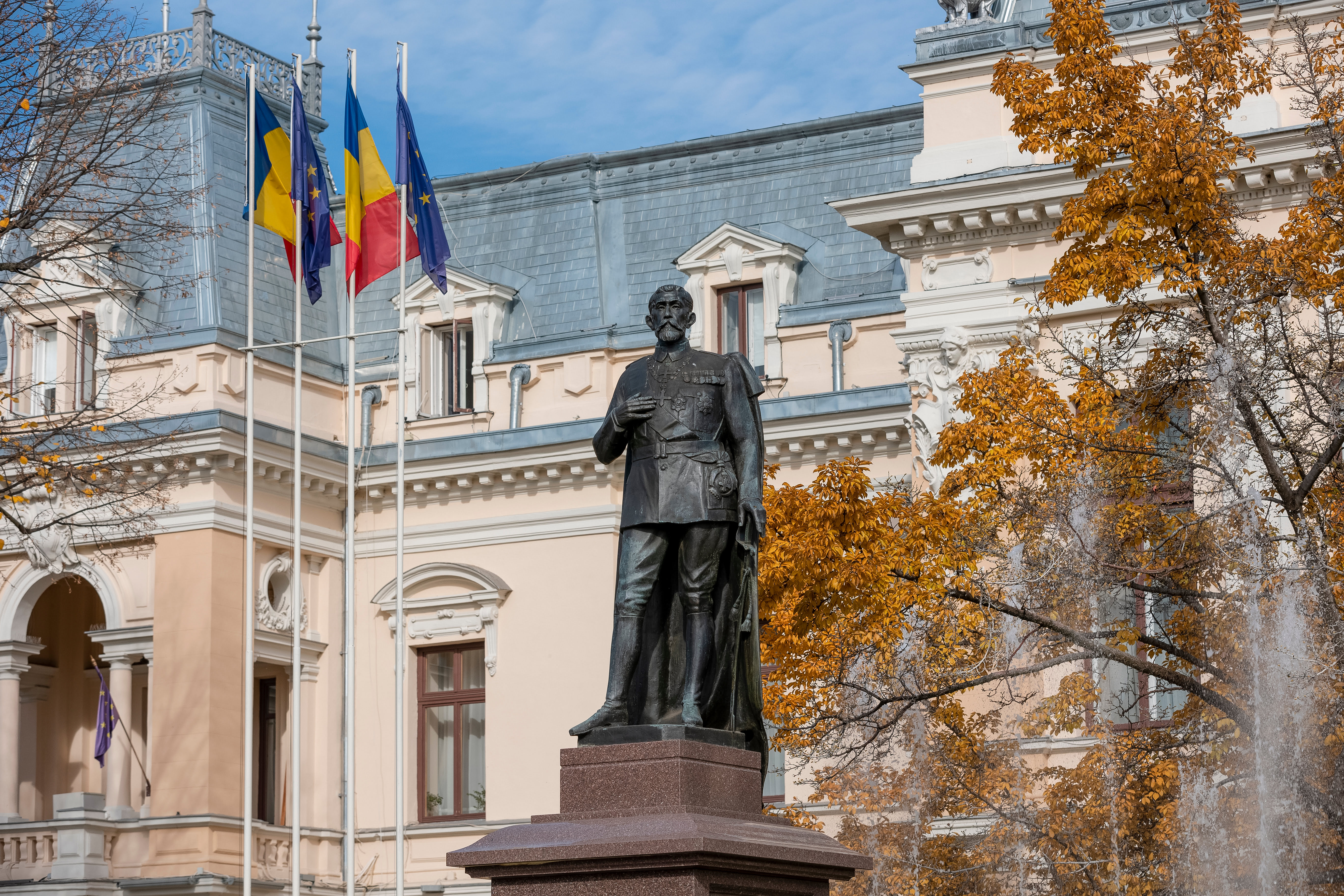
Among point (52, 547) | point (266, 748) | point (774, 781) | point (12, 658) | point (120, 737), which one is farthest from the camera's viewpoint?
point (266, 748)

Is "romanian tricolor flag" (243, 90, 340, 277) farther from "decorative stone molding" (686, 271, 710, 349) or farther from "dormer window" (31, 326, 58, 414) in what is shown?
"decorative stone molding" (686, 271, 710, 349)

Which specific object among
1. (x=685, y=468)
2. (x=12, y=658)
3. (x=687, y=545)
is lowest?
(x=687, y=545)

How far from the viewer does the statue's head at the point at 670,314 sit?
1154cm

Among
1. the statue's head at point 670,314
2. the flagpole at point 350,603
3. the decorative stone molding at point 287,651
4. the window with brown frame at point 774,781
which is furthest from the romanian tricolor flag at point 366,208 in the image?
the statue's head at point 670,314

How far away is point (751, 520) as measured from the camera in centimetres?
1109

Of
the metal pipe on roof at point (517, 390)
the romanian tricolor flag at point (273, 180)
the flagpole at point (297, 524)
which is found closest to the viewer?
the flagpole at point (297, 524)

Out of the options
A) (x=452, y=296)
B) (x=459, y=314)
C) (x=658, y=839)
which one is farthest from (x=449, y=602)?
(x=658, y=839)

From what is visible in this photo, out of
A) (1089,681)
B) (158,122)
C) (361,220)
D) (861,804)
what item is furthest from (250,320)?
(1089,681)

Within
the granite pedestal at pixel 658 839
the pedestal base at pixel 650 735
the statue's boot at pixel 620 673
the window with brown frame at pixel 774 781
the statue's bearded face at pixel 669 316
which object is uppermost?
the statue's bearded face at pixel 669 316

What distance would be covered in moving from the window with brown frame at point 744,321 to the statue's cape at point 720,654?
18722 mm

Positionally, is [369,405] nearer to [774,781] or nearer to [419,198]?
[419,198]

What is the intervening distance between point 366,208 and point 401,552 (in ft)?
16.0

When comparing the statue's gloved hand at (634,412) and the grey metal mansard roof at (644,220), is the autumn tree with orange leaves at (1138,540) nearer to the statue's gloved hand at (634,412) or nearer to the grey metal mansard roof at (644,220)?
the statue's gloved hand at (634,412)

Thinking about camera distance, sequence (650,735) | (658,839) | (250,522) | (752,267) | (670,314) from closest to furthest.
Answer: (658,839)
(650,735)
(670,314)
(250,522)
(752,267)
